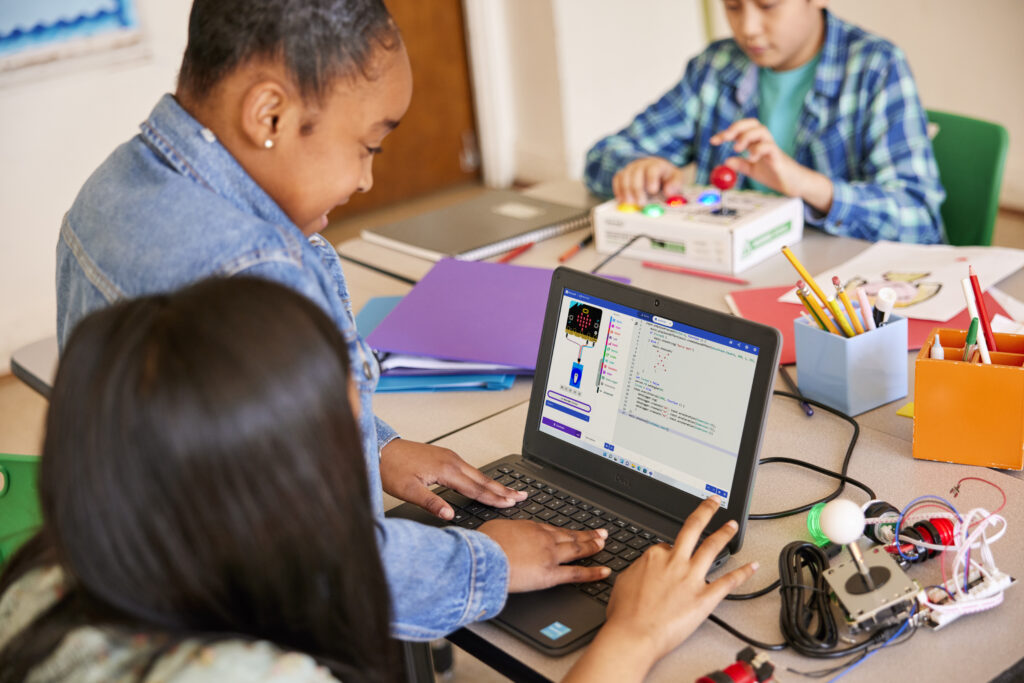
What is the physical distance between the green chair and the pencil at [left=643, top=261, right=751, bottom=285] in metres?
0.56

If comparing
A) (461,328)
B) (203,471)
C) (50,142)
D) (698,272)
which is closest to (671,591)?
(203,471)

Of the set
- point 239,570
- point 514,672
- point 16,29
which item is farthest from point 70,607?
point 16,29

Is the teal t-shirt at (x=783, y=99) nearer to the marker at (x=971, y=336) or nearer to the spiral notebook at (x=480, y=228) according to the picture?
the spiral notebook at (x=480, y=228)

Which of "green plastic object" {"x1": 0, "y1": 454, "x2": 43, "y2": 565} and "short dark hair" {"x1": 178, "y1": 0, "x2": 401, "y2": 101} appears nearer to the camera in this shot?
"short dark hair" {"x1": 178, "y1": 0, "x2": 401, "y2": 101}

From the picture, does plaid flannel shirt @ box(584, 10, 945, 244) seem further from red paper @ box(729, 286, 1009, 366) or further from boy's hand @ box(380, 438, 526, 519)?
boy's hand @ box(380, 438, 526, 519)

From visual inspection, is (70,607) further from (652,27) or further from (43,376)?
(652,27)

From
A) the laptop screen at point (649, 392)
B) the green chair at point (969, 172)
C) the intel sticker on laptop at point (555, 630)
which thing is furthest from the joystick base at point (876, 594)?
the green chair at point (969, 172)

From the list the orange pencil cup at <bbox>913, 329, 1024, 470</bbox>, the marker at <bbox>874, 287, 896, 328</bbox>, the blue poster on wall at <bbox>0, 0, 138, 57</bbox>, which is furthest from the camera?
the blue poster on wall at <bbox>0, 0, 138, 57</bbox>

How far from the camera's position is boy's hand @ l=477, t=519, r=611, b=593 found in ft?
2.97

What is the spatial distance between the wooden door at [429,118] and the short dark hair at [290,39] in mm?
→ 3340

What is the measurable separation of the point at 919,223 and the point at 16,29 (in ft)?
8.92

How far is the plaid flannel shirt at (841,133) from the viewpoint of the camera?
1731mm

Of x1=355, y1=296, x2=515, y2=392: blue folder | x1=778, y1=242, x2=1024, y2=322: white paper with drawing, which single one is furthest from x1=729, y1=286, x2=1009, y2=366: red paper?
x1=355, y1=296, x2=515, y2=392: blue folder

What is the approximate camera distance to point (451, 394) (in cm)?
139
